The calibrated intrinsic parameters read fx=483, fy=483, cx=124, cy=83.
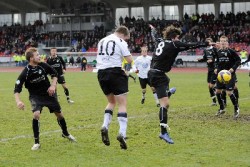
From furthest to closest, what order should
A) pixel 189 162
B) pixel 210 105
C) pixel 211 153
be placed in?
pixel 210 105 → pixel 211 153 → pixel 189 162

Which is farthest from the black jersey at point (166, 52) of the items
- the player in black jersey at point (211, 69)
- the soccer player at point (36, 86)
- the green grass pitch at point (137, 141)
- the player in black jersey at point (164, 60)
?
the player in black jersey at point (211, 69)

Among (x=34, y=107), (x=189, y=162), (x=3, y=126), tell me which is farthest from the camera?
(x=3, y=126)

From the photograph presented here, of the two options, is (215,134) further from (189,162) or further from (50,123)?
(50,123)

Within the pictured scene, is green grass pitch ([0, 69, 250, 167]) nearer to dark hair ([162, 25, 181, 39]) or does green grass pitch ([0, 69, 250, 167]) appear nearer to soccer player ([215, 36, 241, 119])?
soccer player ([215, 36, 241, 119])

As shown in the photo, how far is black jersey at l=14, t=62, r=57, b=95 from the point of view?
9227mm

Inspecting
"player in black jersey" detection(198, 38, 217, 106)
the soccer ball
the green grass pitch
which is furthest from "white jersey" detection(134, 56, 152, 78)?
the soccer ball

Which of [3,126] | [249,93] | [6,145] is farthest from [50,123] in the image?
[249,93]

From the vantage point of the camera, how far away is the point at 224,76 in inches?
505

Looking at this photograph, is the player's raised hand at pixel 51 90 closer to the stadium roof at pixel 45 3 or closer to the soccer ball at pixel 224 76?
the soccer ball at pixel 224 76

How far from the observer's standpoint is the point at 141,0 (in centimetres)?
6303

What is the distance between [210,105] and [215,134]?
6.09m

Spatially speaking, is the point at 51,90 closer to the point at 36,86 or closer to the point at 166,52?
the point at 36,86

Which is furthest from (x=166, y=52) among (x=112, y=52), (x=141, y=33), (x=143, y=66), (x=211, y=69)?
(x=141, y=33)

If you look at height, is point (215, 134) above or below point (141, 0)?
below
